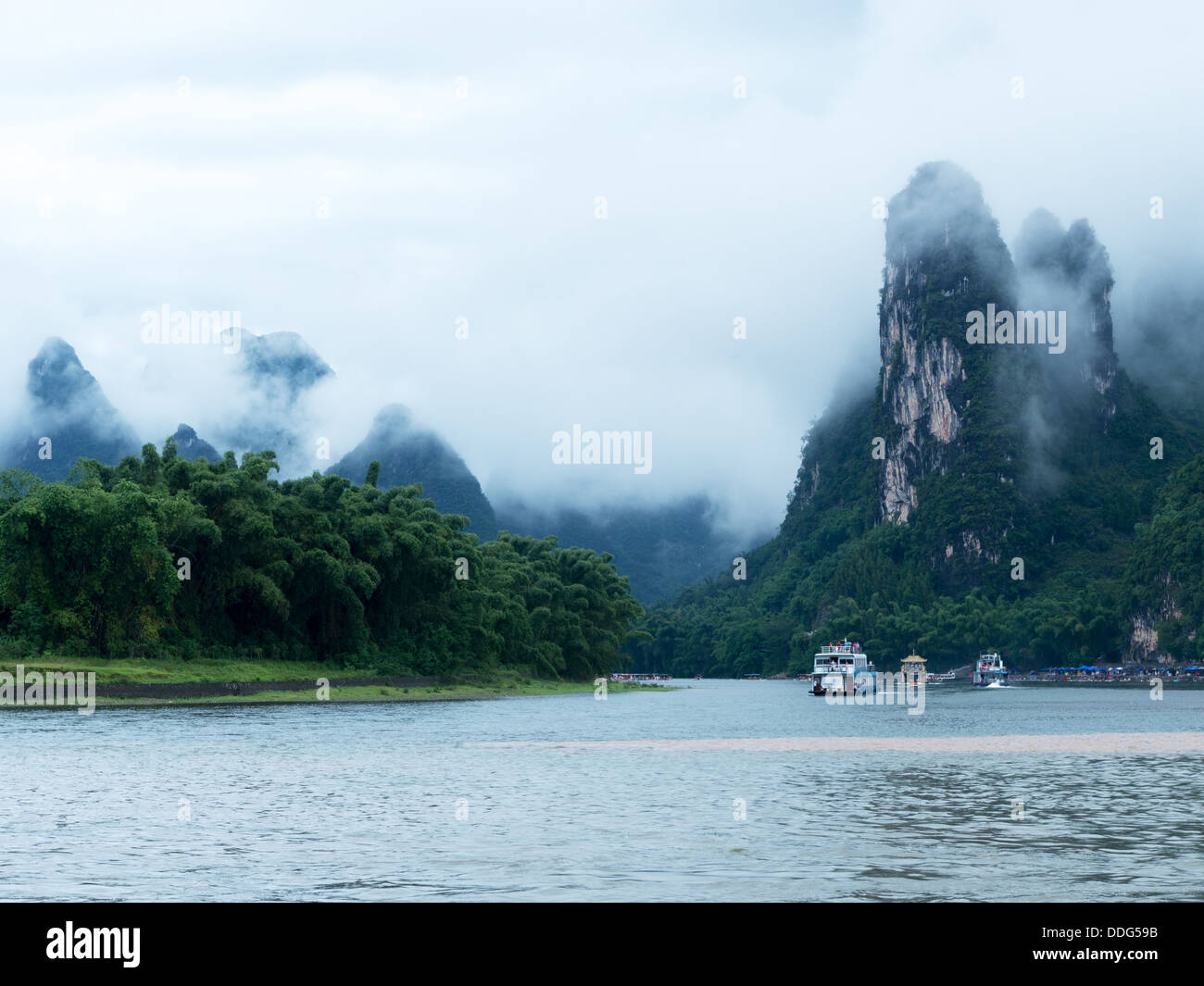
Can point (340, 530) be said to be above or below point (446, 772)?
above

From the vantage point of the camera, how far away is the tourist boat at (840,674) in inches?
5148

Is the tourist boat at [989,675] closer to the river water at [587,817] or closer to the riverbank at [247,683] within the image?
the riverbank at [247,683]

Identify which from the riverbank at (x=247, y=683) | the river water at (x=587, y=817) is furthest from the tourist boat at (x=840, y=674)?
the river water at (x=587, y=817)

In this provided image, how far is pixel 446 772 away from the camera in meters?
34.1

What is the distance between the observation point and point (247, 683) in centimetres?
7538

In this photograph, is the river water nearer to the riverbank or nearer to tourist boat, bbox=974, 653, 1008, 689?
the riverbank

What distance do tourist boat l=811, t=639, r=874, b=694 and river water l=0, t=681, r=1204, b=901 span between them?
80493 mm

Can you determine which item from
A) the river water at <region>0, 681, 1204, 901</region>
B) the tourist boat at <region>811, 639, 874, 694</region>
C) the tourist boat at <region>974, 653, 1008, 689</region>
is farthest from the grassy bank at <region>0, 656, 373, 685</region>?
the tourist boat at <region>974, 653, 1008, 689</region>

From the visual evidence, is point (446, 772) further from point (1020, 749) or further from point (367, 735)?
point (1020, 749)

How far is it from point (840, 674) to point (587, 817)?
114 m

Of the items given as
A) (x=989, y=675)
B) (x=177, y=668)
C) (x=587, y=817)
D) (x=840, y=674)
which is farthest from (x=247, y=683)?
(x=989, y=675)
